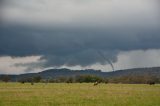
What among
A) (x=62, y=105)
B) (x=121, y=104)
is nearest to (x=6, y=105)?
(x=62, y=105)

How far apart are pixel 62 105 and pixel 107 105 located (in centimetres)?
354

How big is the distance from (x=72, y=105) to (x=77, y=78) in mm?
153911

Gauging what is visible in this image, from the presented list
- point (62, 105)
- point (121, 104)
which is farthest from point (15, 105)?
point (121, 104)

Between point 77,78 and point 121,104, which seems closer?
point 121,104

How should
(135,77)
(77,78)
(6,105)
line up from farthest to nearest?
(135,77) < (77,78) < (6,105)

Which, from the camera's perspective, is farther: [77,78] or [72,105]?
[77,78]

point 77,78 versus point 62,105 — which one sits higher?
point 77,78

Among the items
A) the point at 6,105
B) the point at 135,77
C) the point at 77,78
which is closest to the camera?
the point at 6,105

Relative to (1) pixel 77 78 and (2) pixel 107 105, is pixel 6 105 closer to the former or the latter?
(2) pixel 107 105

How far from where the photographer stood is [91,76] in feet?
607

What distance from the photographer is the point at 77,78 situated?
183125 millimetres

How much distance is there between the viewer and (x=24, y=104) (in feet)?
99.0

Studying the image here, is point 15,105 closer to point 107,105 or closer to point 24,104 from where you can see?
point 24,104

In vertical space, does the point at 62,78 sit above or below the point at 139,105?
above
